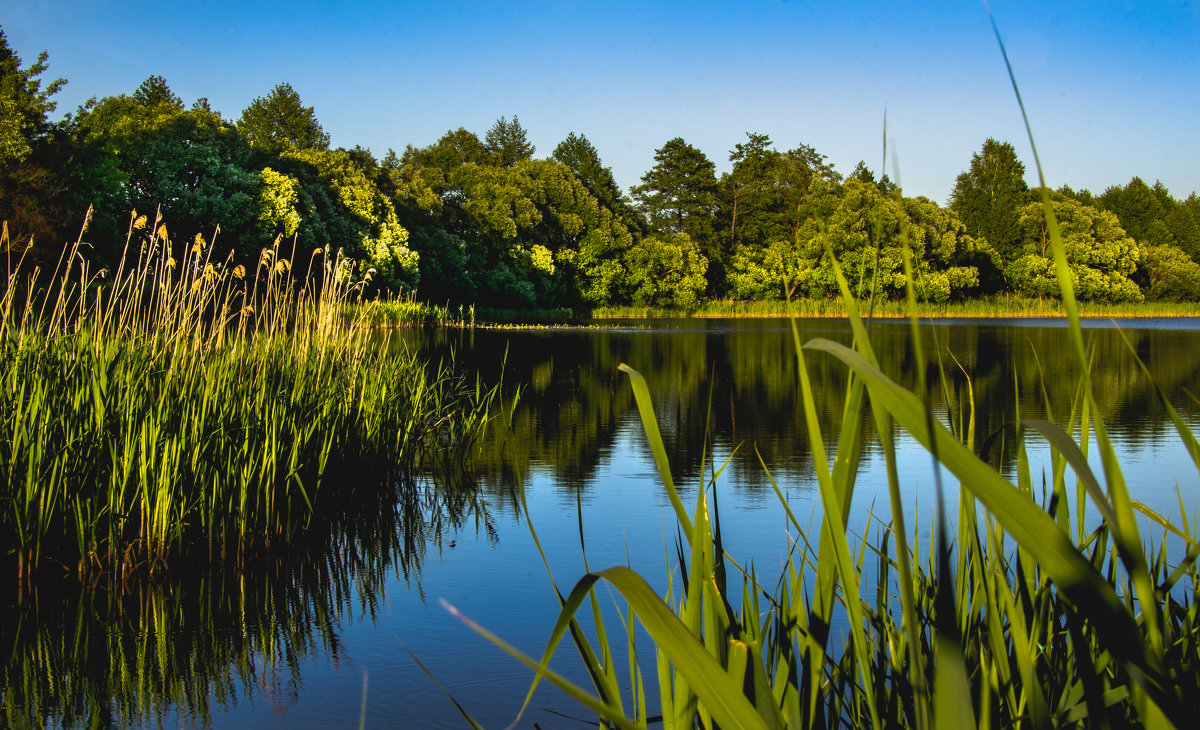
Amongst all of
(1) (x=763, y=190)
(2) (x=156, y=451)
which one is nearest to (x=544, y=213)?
(1) (x=763, y=190)

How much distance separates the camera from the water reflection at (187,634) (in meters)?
2.86

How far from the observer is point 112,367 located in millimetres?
4684

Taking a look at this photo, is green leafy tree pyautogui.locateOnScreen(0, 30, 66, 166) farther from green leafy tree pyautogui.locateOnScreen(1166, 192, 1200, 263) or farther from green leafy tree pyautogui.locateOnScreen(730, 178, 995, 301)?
green leafy tree pyautogui.locateOnScreen(1166, 192, 1200, 263)

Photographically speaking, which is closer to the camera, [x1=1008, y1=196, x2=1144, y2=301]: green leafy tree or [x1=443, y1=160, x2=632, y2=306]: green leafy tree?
[x1=443, y1=160, x2=632, y2=306]: green leafy tree

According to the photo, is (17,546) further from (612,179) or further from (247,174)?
(612,179)

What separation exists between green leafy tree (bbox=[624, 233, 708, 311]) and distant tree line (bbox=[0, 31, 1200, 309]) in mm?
79

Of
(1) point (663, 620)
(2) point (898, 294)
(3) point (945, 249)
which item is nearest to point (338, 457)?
(1) point (663, 620)

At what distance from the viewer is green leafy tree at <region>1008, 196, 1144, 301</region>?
4381cm

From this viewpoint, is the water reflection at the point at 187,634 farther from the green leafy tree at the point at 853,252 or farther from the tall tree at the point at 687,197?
the tall tree at the point at 687,197

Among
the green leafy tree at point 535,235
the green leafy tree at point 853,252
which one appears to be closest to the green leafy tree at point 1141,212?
the green leafy tree at point 853,252

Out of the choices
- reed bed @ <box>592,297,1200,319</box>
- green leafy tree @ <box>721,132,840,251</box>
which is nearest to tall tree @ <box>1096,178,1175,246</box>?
reed bed @ <box>592,297,1200,319</box>

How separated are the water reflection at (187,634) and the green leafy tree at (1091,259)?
147 ft

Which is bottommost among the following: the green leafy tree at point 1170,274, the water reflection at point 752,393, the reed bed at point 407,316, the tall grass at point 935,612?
the water reflection at point 752,393

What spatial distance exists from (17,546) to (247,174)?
25.8 m
